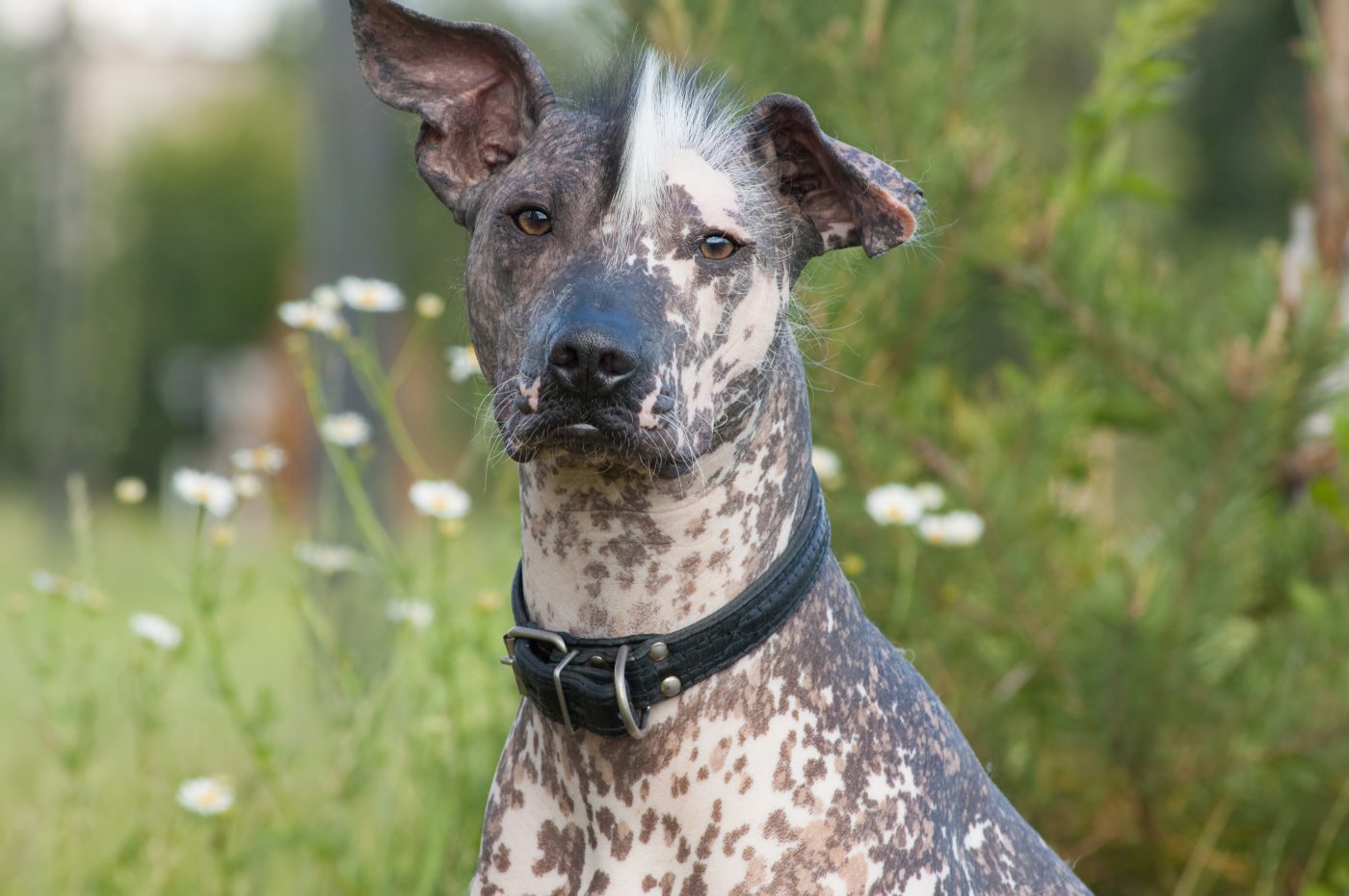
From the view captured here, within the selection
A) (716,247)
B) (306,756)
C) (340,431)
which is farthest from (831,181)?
(306,756)

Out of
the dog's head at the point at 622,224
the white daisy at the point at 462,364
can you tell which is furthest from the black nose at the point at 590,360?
the white daisy at the point at 462,364

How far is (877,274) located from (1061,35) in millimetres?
10426

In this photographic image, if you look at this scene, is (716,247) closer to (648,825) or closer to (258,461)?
(648,825)

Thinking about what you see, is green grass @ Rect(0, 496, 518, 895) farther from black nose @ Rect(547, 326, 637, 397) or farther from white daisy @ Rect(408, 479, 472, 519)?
black nose @ Rect(547, 326, 637, 397)

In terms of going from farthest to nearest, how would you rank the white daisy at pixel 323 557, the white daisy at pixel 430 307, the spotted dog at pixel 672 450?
1. the white daisy at pixel 323 557
2. the white daisy at pixel 430 307
3. the spotted dog at pixel 672 450

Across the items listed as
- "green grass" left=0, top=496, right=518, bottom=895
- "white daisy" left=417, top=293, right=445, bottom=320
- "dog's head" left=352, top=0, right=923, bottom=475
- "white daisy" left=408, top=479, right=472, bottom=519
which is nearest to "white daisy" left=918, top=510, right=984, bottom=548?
"green grass" left=0, top=496, right=518, bottom=895

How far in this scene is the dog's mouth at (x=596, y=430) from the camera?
160cm

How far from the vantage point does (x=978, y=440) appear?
12.0 ft

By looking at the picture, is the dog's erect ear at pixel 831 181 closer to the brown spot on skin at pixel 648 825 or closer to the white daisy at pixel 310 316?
the brown spot on skin at pixel 648 825

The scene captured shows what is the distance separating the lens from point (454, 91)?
1.90 m

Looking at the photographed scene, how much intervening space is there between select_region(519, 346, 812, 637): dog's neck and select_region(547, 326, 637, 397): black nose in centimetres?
17

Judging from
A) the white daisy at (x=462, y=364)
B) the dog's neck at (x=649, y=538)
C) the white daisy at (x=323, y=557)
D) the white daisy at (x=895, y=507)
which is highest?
the dog's neck at (x=649, y=538)

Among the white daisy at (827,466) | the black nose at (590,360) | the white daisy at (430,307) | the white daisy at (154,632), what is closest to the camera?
the black nose at (590,360)

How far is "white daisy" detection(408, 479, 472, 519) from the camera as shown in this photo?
2.83 meters
